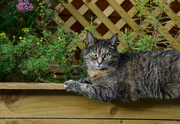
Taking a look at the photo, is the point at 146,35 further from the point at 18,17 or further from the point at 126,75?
the point at 18,17

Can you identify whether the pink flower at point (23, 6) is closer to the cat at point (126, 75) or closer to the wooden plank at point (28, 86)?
the cat at point (126, 75)

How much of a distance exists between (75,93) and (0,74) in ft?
1.61

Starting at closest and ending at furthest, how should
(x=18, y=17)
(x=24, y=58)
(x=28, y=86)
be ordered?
(x=28, y=86) → (x=24, y=58) → (x=18, y=17)

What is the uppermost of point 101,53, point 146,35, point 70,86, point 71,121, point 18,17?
point 18,17

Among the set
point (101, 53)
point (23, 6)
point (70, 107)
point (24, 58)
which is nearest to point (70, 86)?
point (70, 107)

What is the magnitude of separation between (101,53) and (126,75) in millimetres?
207

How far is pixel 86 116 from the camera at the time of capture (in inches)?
54.3

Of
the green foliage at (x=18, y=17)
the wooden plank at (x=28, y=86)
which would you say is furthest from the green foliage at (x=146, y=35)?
the wooden plank at (x=28, y=86)

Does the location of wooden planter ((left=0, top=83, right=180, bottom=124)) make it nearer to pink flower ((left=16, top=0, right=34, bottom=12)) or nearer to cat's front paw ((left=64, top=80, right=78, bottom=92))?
cat's front paw ((left=64, top=80, right=78, bottom=92))

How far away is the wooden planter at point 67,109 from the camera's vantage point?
1346 millimetres

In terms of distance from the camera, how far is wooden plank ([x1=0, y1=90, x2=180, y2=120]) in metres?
1.35

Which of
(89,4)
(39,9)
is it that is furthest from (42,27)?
(89,4)

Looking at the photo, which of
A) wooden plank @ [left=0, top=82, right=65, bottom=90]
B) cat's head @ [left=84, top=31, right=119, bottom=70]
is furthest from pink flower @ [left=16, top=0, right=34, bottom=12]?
wooden plank @ [left=0, top=82, right=65, bottom=90]

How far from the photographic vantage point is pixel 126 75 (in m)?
1.44
